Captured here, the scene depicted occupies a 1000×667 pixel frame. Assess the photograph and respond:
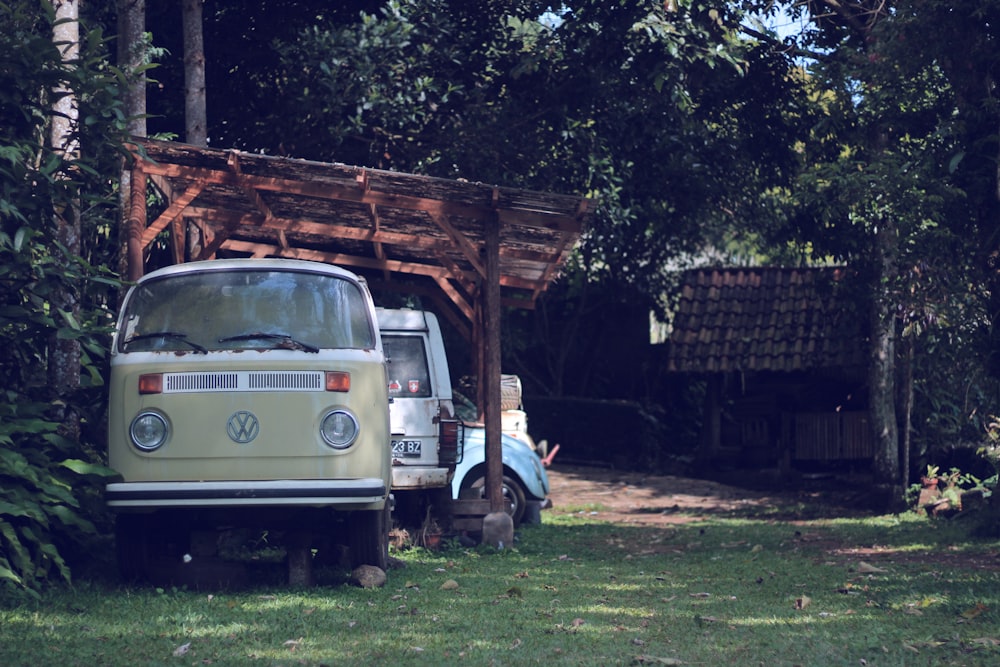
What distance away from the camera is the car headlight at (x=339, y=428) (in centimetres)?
788

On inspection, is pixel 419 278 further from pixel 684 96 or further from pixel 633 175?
pixel 633 175

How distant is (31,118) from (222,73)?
895 cm

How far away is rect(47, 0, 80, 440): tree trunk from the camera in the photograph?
8845 mm

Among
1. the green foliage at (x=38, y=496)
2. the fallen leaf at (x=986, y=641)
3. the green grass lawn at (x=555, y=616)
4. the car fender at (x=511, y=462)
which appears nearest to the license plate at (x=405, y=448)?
the green grass lawn at (x=555, y=616)

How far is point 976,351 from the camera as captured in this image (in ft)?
39.9

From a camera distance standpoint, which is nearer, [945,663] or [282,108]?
[945,663]

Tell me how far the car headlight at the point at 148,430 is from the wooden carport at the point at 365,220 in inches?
90.1

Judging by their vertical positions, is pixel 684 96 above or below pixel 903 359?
above

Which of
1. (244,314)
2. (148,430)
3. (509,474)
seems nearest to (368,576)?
(148,430)

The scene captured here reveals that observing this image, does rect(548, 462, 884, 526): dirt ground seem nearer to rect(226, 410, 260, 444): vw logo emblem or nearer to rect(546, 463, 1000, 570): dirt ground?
rect(546, 463, 1000, 570): dirt ground

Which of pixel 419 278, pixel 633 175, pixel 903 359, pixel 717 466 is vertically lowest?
pixel 717 466

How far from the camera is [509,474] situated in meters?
13.6

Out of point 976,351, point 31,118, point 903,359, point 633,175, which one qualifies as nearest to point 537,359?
point 633,175

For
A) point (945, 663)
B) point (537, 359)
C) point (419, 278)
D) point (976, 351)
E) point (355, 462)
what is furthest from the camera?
point (537, 359)
